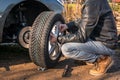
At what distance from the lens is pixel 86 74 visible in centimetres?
586

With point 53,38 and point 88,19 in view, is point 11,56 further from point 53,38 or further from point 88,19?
point 88,19

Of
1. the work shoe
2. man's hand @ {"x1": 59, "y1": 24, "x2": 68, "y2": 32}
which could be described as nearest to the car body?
man's hand @ {"x1": 59, "y1": 24, "x2": 68, "y2": 32}

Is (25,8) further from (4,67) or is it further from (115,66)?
(115,66)

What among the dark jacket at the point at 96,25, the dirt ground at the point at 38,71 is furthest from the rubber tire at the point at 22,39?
the dark jacket at the point at 96,25

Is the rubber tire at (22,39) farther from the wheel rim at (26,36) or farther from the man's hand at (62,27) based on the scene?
the man's hand at (62,27)

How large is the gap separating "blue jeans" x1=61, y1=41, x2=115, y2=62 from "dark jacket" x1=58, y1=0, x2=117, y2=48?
0.08 metres

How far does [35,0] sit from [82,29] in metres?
1.22

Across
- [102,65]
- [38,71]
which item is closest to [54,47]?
[38,71]

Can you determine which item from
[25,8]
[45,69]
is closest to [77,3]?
[25,8]

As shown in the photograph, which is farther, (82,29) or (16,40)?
(16,40)

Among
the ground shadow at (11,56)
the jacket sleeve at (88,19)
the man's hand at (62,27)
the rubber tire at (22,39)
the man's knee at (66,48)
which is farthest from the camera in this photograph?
the ground shadow at (11,56)

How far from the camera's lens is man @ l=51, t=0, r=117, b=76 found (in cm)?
546

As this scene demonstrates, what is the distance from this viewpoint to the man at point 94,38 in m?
5.46

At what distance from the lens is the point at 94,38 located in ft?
18.9
